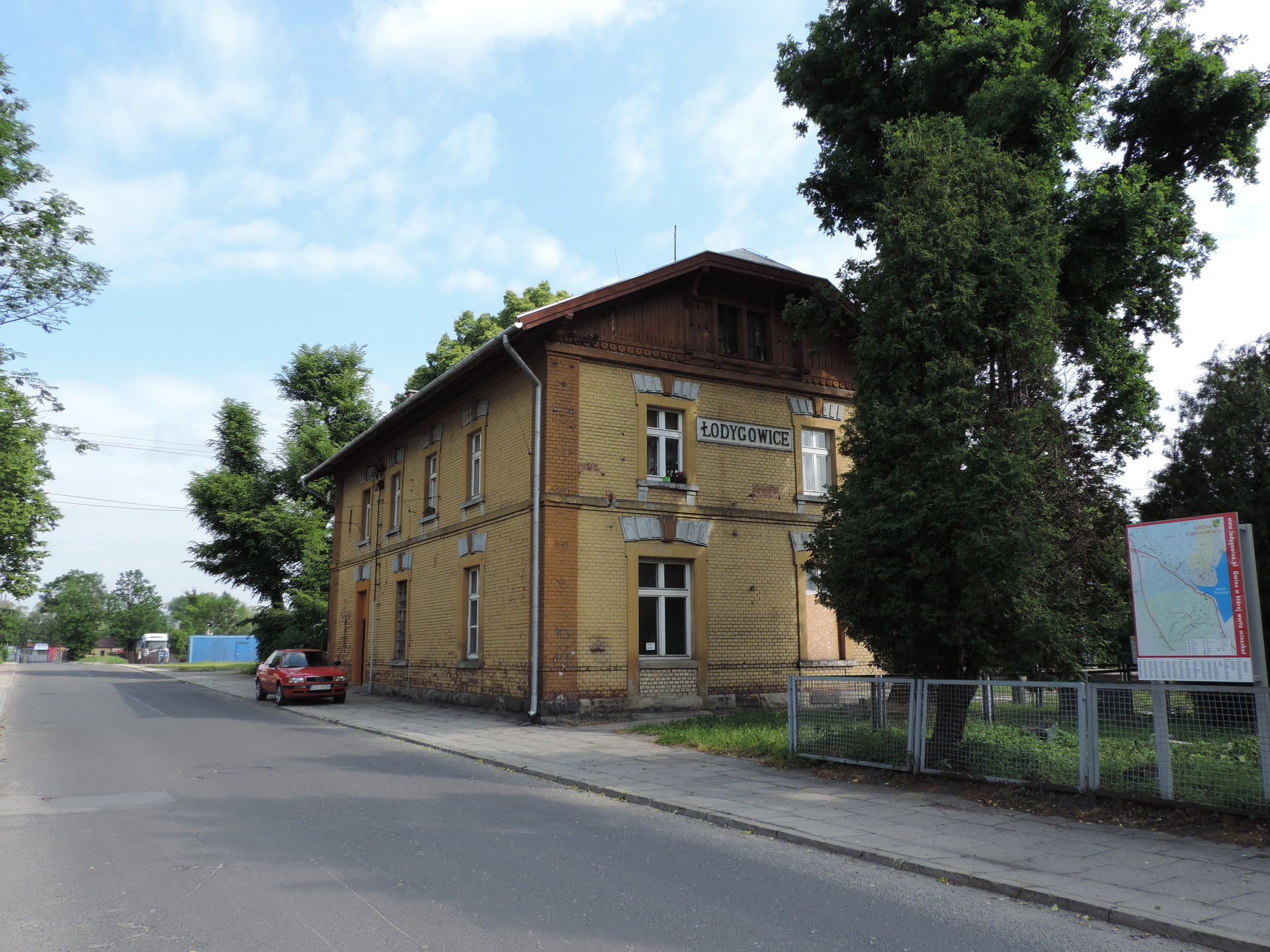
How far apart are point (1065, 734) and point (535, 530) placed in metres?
10.8

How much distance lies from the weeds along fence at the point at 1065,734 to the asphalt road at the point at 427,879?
107 inches

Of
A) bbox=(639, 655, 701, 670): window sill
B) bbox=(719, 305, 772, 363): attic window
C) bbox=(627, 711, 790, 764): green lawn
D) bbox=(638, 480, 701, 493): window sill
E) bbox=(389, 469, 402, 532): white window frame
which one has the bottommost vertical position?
bbox=(627, 711, 790, 764): green lawn

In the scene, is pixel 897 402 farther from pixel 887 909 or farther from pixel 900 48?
pixel 900 48

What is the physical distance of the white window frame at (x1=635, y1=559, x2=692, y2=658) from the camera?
17906 millimetres

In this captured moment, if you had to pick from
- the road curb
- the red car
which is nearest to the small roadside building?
the red car

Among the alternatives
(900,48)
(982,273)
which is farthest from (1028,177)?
(900,48)

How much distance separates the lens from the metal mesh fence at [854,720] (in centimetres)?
995

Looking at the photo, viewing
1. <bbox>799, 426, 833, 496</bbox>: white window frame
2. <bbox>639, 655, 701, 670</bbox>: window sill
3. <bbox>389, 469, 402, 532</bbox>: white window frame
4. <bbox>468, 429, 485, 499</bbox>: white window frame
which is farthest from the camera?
<bbox>389, 469, 402, 532</bbox>: white window frame

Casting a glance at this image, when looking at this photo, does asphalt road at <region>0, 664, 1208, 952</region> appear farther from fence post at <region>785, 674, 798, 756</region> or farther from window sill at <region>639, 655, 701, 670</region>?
window sill at <region>639, 655, 701, 670</region>

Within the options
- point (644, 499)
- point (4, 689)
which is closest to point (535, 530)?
point (644, 499)

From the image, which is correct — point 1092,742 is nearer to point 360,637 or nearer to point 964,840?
point 964,840

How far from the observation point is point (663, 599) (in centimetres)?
1822

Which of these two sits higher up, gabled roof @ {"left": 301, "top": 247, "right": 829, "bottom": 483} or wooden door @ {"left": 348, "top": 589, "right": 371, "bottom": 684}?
gabled roof @ {"left": 301, "top": 247, "right": 829, "bottom": 483}

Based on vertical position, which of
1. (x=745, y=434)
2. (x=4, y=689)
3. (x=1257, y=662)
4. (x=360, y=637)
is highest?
(x=745, y=434)
